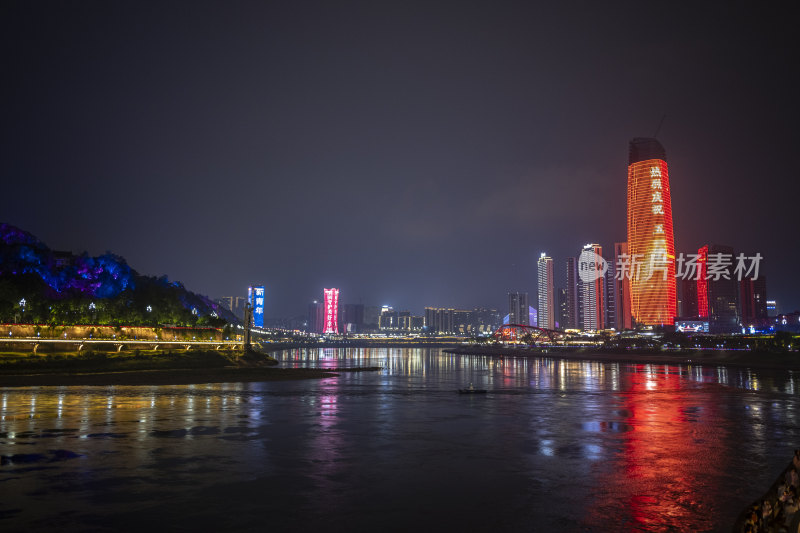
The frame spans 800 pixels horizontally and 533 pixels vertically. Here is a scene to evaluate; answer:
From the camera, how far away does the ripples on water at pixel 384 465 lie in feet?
39.3

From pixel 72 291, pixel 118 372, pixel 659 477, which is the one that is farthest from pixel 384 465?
pixel 72 291

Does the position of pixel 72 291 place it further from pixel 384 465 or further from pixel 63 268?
pixel 384 465

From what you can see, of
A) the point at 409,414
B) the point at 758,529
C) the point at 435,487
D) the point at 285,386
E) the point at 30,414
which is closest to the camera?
the point at 758,529

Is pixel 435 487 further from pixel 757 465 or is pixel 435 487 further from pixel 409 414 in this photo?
pixel 409 414

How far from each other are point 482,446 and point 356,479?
714 centimetres

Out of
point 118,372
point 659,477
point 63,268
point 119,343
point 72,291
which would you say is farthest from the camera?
point 63,268

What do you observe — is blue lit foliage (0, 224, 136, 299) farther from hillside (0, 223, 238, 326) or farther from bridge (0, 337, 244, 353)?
bridge (0, 337, 244, 353)

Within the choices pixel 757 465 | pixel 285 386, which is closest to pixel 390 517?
pixel 757 465

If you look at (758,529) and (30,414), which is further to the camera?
(30,414)

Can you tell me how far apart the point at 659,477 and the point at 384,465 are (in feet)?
26.6

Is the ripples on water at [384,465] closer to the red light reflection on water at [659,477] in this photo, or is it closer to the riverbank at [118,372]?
the red light reflection on water at [659,477]

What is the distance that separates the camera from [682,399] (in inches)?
1585

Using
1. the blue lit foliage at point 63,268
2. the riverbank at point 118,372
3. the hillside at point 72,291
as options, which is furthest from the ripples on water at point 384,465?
the blue lit foliage at point 63,268

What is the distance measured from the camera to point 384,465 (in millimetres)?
17656
